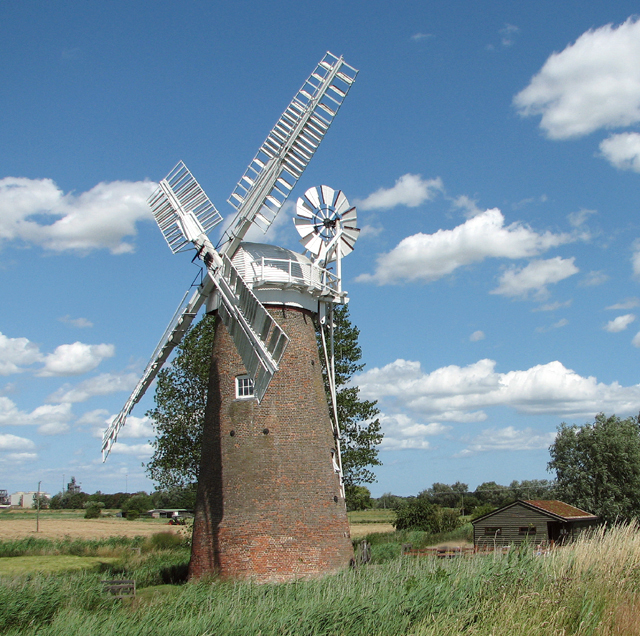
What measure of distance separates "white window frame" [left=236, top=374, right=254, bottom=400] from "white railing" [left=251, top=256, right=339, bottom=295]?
2.50m

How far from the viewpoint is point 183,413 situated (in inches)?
1147

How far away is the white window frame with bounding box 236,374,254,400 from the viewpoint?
17.2 m

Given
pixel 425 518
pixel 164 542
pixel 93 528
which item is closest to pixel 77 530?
pixel 93 528

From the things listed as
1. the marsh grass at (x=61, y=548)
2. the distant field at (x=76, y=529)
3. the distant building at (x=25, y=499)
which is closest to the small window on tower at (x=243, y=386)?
the marsh grass at (x=61, y=548)

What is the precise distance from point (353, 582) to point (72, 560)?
23.1 metres

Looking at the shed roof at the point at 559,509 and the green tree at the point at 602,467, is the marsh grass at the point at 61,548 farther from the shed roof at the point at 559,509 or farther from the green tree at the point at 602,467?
the green tree at the point at 602,467

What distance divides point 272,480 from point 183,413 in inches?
537

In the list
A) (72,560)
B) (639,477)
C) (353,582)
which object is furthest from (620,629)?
(639,477)

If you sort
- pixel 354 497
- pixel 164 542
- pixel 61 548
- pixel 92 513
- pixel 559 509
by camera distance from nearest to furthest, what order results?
pixel 354 497, pixel 559 509, pixel 61 548, pixel 164 542, pixel 92 513

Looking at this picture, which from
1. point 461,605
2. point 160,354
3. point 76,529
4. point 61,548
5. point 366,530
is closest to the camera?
point 461,605

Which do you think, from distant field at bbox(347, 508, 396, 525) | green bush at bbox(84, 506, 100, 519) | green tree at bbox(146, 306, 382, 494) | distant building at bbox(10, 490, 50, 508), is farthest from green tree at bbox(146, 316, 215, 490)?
distant building at bbox(10, 490, 50, 508)

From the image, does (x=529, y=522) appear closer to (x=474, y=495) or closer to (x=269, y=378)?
(x=269, y=378)

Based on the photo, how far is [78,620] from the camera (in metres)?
8.46

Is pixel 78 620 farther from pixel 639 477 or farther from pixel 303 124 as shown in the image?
pixel 639 477
